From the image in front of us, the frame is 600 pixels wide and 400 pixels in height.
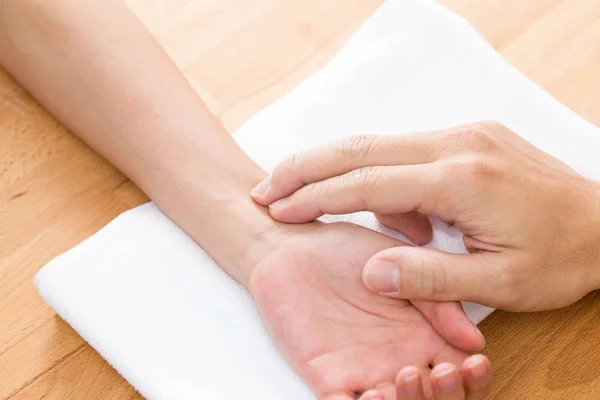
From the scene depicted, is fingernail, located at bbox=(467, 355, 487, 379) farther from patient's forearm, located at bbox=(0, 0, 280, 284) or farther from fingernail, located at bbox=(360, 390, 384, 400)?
patient's forearm, located at bbox=(0, 0, 280, 284)

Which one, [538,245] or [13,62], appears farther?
[13,62]

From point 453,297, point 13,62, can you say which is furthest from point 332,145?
point 13,62

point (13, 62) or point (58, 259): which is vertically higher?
point (13, 62)

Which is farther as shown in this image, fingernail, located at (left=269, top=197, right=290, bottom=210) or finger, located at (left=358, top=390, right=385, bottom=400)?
fingernail, located at (left=269, top=197, right=290, bottom=210)

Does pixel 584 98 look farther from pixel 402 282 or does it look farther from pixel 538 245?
pixel 402 282

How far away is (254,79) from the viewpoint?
0.86 metres

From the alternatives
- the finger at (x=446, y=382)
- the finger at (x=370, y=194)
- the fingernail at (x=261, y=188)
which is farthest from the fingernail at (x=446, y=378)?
the fingernail at (x=261, y=188)

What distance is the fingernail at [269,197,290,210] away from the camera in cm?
71

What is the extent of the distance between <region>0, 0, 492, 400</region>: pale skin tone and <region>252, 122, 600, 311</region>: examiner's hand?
→ 30 mm

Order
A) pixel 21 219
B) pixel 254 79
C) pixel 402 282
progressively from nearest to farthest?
pixel 402 282
pixel 21 219
pixel 254 79

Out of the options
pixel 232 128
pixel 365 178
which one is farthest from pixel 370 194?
pixel 232 128

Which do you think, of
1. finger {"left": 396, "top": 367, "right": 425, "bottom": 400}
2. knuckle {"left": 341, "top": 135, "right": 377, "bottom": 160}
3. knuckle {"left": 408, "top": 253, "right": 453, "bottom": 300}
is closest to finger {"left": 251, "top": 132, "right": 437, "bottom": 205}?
knuckle {"left": 341, "top": 135, "right": 377, "bottom": 160}

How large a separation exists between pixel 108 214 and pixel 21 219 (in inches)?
3.6

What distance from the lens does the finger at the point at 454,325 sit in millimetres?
626
